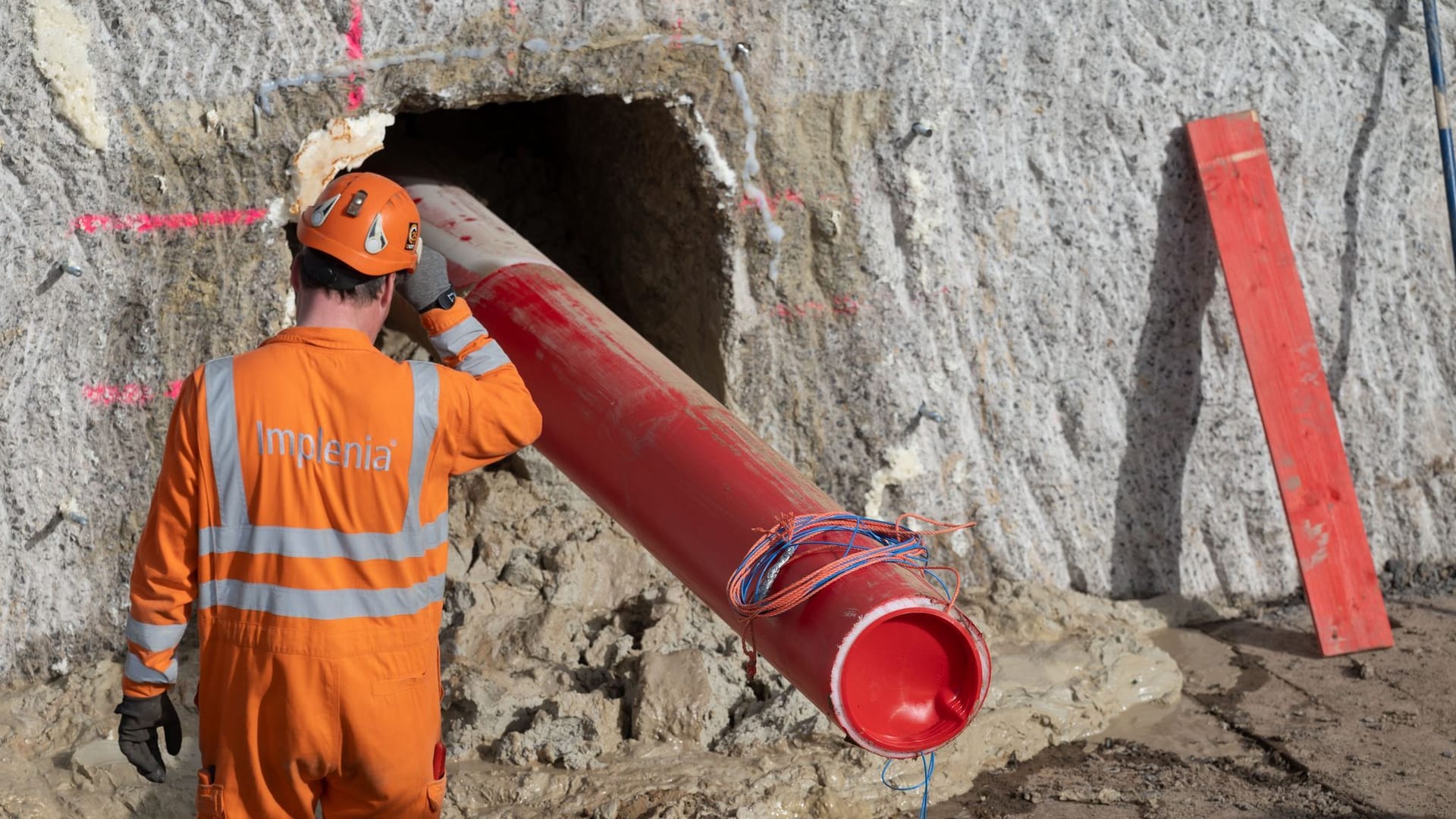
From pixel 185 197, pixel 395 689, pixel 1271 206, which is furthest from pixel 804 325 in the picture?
pixel 395 689

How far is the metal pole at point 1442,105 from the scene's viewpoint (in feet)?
13.8

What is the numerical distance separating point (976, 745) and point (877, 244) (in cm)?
149

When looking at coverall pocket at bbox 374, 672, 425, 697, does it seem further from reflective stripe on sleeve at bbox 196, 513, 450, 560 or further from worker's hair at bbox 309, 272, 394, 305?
worker's hair at bbox 309, 272, 394, 305

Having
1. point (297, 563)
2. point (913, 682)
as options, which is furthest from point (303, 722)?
point (913, 682)

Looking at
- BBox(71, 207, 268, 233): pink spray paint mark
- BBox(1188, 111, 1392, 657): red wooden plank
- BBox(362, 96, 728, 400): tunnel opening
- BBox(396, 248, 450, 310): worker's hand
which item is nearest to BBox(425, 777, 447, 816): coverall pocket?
BBox(396, 248, 450, 310): worker's hand

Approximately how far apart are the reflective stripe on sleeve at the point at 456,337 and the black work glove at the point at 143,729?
802 mm

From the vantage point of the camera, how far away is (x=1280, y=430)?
4156 millimetres

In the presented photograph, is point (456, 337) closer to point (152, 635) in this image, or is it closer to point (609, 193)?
point (152, 635)

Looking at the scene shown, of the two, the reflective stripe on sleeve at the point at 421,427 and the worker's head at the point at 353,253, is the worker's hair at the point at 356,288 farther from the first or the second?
the reflective stripe on sleeve at the point at 421,427

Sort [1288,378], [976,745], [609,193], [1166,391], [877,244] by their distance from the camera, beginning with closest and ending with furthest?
[976,745] < [877,244] < [1288,378] < [1166,391] < [609,193]

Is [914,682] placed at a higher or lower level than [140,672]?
lower

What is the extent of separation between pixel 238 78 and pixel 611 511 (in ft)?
4.96

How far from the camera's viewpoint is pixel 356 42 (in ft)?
A: 11.5

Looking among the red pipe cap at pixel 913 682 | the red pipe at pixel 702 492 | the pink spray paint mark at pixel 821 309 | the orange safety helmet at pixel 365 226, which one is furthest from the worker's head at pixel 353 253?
the pink spray paint mark at pixel 821 309
